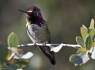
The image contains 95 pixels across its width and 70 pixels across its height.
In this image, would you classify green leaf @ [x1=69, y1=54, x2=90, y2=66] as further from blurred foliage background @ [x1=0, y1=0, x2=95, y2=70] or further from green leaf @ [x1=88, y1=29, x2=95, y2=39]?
blurred foliage background @ [x1=0, y1=0, x2=95, y2=70]

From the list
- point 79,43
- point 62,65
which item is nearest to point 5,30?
point 62,65

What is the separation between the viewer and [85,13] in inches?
167

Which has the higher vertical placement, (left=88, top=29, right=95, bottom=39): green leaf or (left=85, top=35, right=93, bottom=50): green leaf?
(left=88, top=29, right=95, bottom=39): green leaf

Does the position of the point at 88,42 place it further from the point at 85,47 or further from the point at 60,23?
the point at 60,23

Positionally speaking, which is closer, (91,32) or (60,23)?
(91,32)

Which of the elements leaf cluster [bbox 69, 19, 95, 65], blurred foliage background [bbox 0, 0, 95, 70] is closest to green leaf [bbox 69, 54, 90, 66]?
leaf cluster [bbox 69, 19, 95, 65]

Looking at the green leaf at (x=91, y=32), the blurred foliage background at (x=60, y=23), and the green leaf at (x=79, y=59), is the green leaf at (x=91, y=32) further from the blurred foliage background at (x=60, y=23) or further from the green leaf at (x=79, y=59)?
the blurred foliage background at (x=60, y=23)

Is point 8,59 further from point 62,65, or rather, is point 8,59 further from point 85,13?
point 85,13

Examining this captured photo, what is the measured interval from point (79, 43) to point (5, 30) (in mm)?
4211

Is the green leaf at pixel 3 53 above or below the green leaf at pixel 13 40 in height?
below

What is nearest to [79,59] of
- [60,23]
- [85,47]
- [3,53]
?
[85,47]

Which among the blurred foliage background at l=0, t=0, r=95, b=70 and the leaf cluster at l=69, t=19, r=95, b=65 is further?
the blurred foliage background at l=0, t=0, r=95, b=70

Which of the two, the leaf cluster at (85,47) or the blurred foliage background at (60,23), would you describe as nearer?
the leaf cluster at (85,47)

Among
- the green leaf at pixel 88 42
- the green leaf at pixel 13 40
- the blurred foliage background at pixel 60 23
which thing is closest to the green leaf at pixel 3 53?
the green leaf at pixel 13 40
